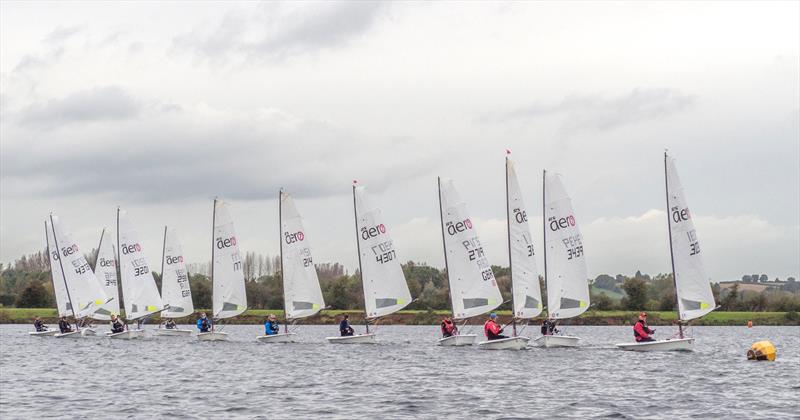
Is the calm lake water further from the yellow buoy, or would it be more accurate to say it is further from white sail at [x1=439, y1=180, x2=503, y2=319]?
white sail at [x1=439, y1=180, x2=503, y2=319]

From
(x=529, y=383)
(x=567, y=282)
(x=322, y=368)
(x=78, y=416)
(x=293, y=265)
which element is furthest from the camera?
(x=293, y=265)

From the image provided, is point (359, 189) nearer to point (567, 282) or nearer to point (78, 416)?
point (567, 282)

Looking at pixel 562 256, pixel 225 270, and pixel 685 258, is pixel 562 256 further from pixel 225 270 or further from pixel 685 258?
pixel 225 270

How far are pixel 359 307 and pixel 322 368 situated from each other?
83318 millimetres

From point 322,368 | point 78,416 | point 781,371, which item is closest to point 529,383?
point 322,368

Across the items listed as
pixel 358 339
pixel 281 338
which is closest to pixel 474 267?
pixel 358 339

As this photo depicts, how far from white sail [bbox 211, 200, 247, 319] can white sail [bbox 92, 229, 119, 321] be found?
15968mm

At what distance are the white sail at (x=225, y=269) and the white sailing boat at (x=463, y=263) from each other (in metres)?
17.5

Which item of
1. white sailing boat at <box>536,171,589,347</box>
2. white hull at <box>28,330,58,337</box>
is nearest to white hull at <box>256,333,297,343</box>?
white sailing boat at <box>536,171,589,347</box>

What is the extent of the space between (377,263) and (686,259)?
17.2 meters

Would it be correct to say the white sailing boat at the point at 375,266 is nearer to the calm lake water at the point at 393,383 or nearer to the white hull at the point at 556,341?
the calm lake water at the point at 393,383

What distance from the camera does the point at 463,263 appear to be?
192ft

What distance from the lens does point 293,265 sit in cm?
6525

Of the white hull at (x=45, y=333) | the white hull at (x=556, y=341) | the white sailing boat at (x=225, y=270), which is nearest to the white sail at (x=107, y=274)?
the white hull at (x=45, y=333)
